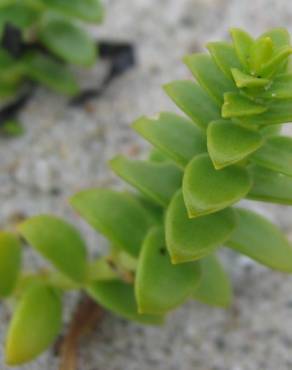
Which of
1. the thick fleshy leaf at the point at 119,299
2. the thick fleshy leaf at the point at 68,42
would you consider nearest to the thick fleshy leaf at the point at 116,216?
the thick fleshy leaf at the point at 119,299

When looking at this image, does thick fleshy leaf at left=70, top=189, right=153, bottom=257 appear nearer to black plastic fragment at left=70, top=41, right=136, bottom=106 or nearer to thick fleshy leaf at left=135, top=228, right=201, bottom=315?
thick fleshy leaf at left=135, top=228, right=201, bottom=315

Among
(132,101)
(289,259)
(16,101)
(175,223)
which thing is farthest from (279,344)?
(16,101)

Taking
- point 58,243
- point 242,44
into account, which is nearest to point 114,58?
point 58,243

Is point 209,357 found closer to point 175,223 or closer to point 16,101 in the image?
point 175,223

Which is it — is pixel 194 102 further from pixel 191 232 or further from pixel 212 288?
pixel 212 288

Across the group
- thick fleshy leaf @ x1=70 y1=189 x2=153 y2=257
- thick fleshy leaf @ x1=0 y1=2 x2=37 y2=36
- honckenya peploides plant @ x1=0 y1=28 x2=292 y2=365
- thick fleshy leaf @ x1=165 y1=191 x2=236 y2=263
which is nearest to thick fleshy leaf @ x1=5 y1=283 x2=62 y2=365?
honckenya peploides plant @ x1=0 y1=28 x2=292 y2=365

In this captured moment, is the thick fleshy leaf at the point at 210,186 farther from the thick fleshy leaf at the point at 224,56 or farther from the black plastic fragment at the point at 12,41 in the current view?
the black plastic fragment at the point at 12,41

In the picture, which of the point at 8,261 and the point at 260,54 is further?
the point at 8,261
